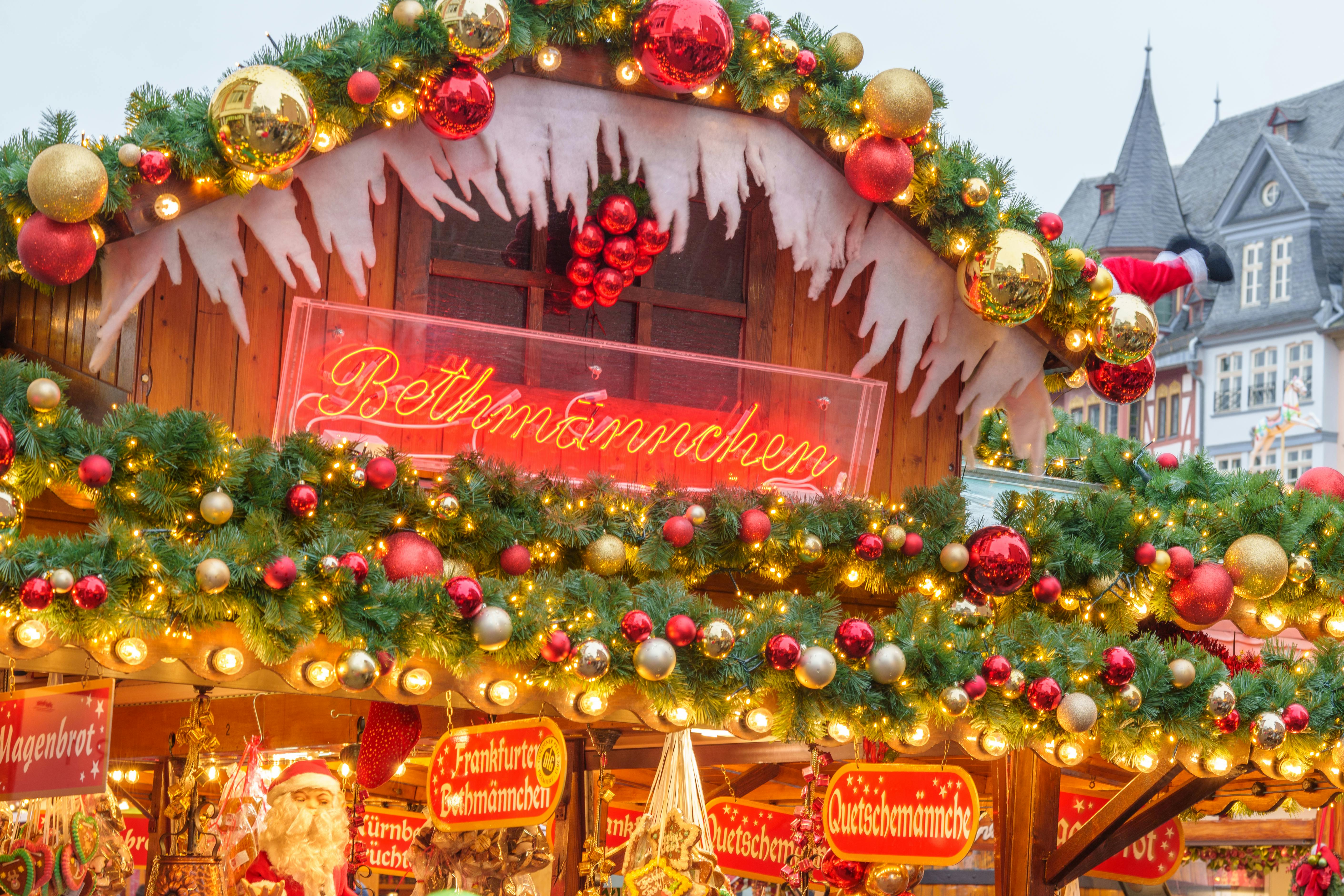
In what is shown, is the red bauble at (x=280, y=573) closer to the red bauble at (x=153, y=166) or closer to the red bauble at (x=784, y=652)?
the red bauble at (x=153, y=166)

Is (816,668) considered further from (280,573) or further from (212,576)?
(212,576)

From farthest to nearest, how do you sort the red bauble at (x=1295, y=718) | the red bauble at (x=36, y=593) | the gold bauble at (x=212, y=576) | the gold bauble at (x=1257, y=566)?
1. the gold bauble at (x=1257, y=566)
2. the red bauble at (x=1295, y=718)
3. the gold bauble at (x=212, y=576)
4. the red bauble at (x=36, y=593)

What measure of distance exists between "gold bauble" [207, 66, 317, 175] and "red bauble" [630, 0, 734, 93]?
144cm

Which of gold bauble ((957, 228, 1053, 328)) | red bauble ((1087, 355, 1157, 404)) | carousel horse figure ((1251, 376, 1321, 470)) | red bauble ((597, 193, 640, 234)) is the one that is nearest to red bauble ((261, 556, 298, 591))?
red bauble ((597, 193, 640, 234))

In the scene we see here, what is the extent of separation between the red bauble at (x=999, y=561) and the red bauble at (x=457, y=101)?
8.78ft

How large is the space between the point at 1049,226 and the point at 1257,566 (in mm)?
1751

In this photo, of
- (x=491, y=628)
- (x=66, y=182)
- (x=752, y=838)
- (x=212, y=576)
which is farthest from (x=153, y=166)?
(x=752, y=838)

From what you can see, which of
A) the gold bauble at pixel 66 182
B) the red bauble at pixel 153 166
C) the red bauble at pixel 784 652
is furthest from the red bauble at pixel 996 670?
the gold bauble at pixel 66 182

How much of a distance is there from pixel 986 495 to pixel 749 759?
2.02 metres

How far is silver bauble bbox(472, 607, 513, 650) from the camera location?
5.13 meters

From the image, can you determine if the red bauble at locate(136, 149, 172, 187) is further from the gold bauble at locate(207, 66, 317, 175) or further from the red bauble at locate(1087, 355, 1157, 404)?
the red bauble at locate(1087, 355, 1157, 404)

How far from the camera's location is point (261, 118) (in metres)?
5.49

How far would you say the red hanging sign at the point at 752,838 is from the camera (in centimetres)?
856

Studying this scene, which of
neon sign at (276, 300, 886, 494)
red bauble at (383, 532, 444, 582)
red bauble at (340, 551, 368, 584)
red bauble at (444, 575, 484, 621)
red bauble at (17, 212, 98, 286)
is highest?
red bauble at (17, 212, 98, 286)
